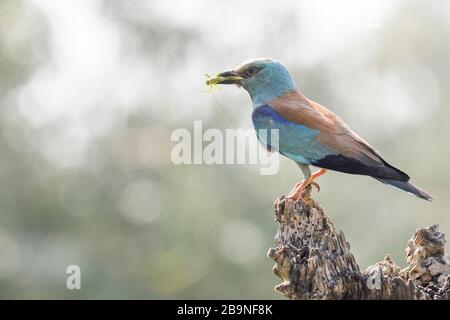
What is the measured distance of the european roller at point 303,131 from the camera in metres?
8.32

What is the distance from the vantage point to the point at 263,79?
943 cm

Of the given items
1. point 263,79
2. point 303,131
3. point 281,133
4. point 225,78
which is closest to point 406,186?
point 303,131

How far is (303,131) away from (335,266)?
A: 7.41 ft

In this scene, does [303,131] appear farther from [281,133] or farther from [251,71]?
[251,71]

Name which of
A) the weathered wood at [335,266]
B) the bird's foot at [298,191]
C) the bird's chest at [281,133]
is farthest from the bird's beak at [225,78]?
the weathered wood at [335,266]

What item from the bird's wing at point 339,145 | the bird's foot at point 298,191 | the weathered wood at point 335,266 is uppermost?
the bird's wing at point 339,145

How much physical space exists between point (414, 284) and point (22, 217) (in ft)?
36.3

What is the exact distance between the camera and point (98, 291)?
1527 cm

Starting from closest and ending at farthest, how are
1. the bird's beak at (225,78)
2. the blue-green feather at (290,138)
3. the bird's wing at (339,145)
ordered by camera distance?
the bird's wing at (339,145) < the blue-green feather at (290,138) < the bird's beak at (225,78)

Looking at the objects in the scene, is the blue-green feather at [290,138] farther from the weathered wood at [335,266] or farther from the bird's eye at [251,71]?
the weathered wood at [335,266]

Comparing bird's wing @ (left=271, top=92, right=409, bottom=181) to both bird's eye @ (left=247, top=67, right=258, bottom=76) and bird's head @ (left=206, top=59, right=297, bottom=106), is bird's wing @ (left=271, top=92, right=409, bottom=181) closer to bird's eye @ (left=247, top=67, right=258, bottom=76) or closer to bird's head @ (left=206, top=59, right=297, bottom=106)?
bird's head @ (left=206, top=59, right=297, bottom=106)
